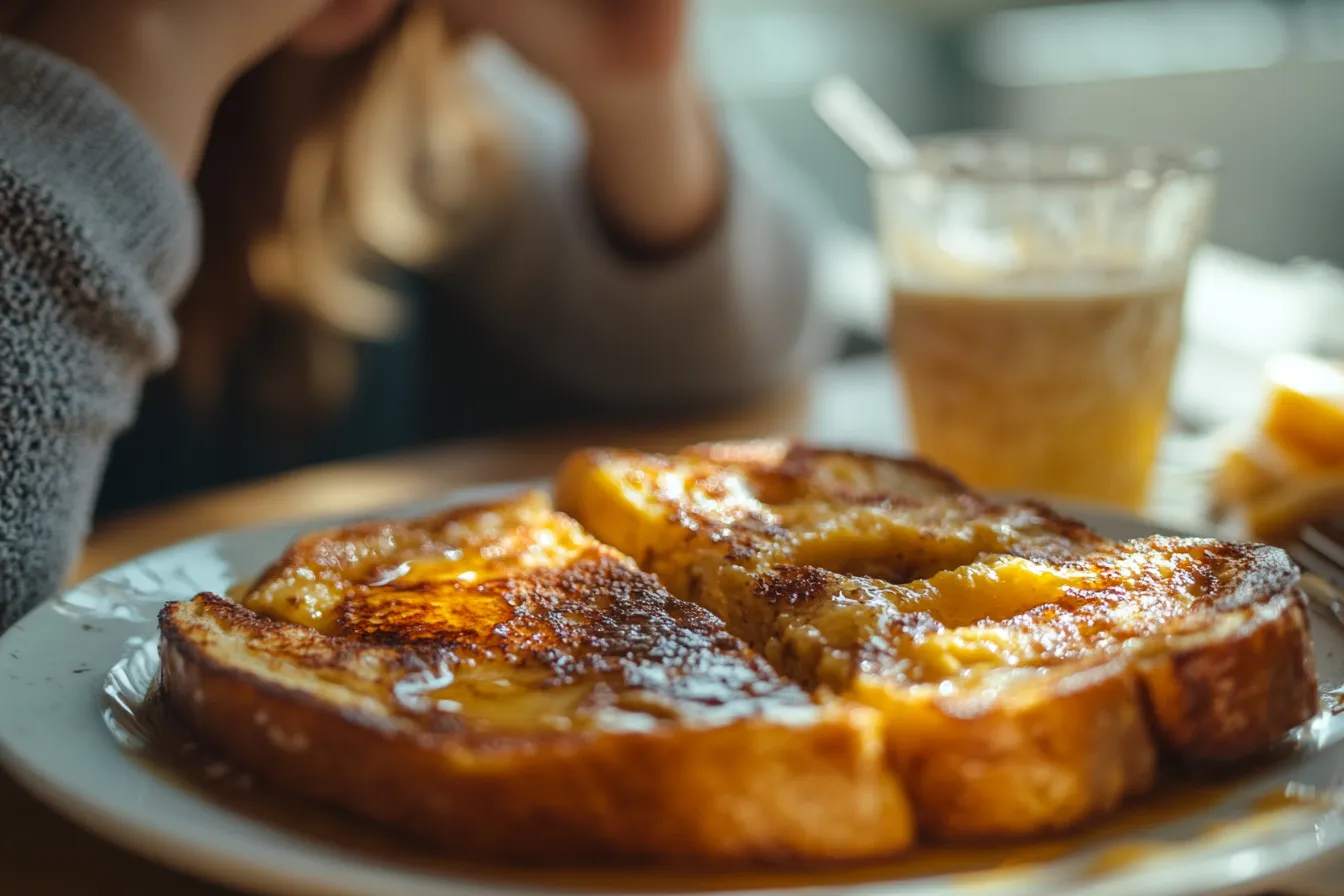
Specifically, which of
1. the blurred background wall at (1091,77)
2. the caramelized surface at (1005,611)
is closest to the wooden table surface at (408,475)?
the caramelized surface at (1005,611)

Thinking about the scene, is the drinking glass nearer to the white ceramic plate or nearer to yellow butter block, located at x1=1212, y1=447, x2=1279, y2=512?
yellow butter block, located at x1=1212, y1=447, x2=1279, y2=512

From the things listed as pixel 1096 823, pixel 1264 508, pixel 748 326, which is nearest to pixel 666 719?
pixel 1096 823

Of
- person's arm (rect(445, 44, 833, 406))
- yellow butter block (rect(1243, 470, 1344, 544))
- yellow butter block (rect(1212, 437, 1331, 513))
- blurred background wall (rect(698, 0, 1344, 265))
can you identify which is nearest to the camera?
yellow butter block (rect(1243, 470, 1344, 544))

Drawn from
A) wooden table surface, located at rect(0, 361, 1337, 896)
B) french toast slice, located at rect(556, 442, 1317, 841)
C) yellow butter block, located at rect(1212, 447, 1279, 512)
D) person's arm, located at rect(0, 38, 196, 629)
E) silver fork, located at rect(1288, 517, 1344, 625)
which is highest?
person's arm, located at rect(0, 38, 196, 629)

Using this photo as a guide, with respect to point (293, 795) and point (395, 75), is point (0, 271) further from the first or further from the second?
point (395, 75)

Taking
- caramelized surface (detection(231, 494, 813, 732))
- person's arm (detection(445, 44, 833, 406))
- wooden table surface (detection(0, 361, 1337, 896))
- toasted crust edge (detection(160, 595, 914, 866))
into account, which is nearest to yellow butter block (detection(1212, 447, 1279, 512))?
wooden table surface (detection(0, 361, 1337, 896))

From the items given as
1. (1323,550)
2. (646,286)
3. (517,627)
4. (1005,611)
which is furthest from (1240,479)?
(646,286)

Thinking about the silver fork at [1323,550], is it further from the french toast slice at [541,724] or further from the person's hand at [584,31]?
the person's hand at [584,31]
